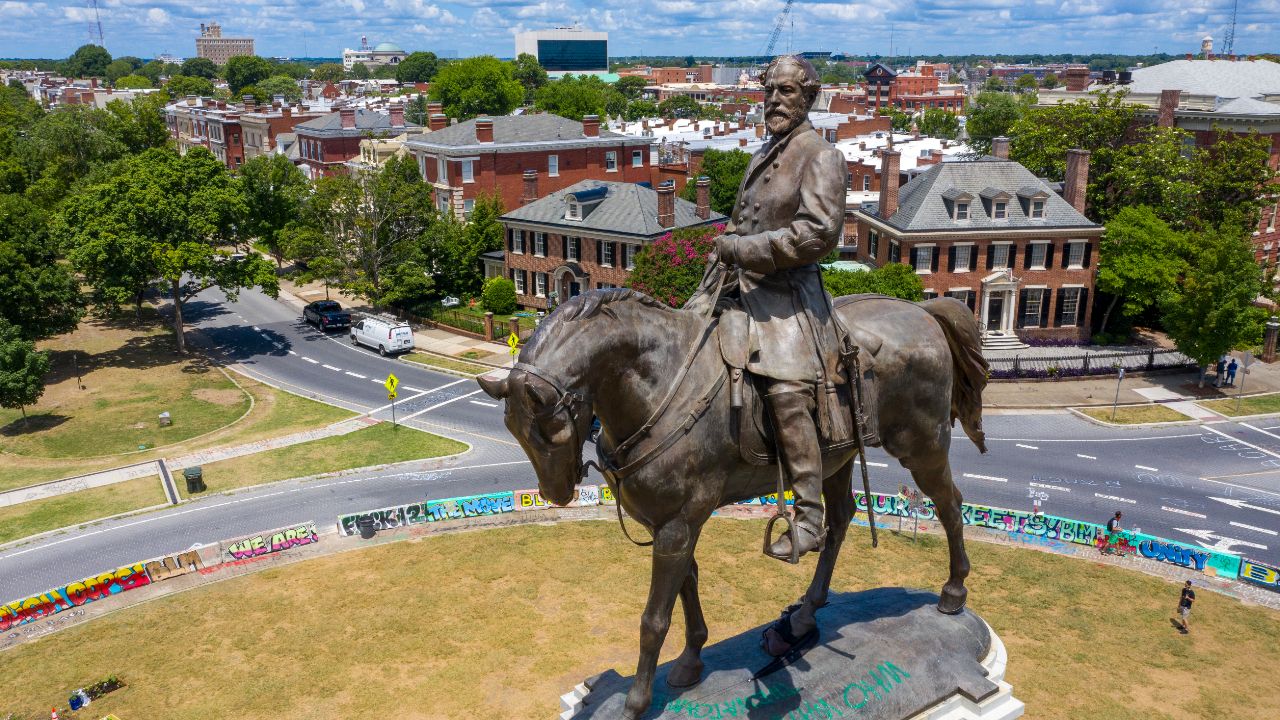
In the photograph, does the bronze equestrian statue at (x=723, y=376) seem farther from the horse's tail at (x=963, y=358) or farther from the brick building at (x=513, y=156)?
the brick building at (x=513, y=156)

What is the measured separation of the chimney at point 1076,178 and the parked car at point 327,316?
4580cm

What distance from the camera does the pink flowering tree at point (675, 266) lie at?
46281mm

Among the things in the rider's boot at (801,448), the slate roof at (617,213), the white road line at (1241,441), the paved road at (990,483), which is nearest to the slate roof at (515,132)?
the slate roof at (617,213)

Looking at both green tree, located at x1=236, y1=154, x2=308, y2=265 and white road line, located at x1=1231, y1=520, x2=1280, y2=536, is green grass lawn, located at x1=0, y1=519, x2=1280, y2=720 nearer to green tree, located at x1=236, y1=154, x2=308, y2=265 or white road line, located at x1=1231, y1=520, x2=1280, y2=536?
white road line, located at x1=1231, y1=520, x2=1280, y2=536

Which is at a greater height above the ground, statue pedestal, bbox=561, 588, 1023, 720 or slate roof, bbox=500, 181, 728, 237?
slate roof, bbox=500, 181, 728, 237

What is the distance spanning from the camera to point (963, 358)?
1580 centimetres

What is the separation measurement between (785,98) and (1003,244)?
44.6 meters

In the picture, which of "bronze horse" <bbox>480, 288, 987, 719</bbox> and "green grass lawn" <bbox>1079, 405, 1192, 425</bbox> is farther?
"green grass lawn" <bbox>1079, 405, 1192, 425</bbox>

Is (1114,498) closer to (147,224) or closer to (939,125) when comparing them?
(147,224)

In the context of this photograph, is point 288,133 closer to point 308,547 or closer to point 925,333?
point 308,547

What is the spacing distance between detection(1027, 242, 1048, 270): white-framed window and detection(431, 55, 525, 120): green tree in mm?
92191

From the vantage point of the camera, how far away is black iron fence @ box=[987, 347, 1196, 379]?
4781cm

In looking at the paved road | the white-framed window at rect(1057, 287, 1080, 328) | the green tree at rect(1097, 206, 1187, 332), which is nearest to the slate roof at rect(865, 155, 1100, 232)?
the green tree at rect(1097, 206, 1187, 332)

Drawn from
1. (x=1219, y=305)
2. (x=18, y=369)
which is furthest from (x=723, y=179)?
(x=18, y=369)
